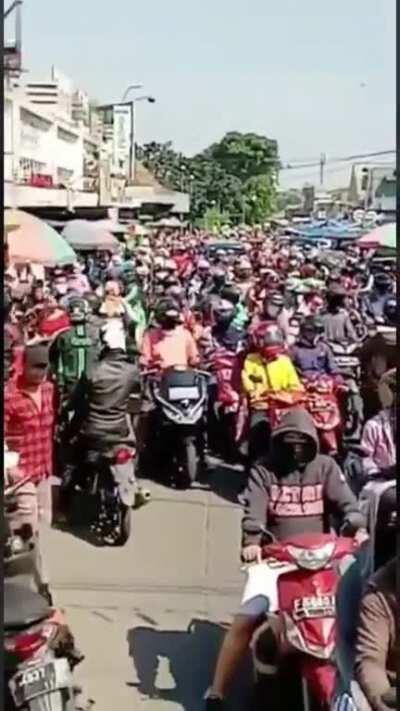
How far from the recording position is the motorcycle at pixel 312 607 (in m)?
3.84

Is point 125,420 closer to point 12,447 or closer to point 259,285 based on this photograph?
point 12,447

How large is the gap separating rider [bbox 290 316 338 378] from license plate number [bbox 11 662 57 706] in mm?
4873

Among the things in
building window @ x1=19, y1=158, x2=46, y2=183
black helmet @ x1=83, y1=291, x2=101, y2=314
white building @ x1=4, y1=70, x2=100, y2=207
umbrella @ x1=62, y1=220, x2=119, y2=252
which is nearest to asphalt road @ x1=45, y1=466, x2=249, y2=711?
black helmet @ x1=83, y1=291, x2=101, y2=314

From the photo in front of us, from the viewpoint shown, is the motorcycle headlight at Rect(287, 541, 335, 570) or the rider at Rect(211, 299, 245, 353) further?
the rider at Rect(211, 299, 245, 353)

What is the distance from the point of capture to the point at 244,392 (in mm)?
8227

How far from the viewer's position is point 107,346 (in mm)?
7672

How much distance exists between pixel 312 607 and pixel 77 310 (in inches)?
266

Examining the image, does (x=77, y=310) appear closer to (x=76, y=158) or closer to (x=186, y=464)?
(x=186, y=464)

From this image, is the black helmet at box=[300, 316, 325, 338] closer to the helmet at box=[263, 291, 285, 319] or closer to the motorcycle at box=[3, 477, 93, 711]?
the helmet at box=[263, 291, 285, 319]

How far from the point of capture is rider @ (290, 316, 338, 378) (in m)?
8.66

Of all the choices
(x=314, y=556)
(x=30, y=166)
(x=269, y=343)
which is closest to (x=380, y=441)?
(x=314, y=556)

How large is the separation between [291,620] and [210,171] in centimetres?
2797

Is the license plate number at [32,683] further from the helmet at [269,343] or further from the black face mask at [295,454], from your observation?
the helmet at [269,343]

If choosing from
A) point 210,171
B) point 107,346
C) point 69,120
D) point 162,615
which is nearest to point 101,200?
point 210,171
